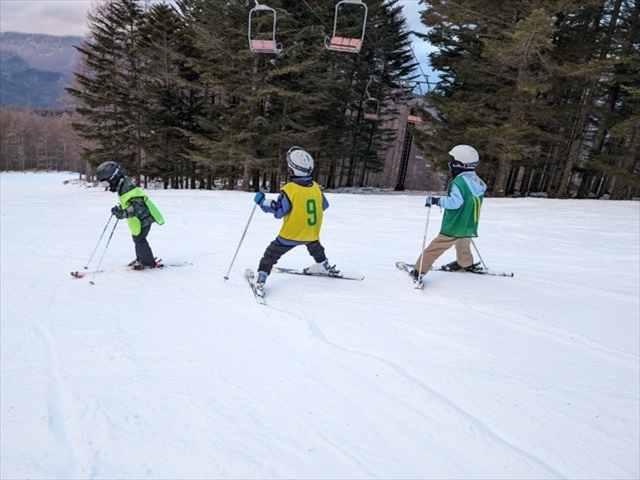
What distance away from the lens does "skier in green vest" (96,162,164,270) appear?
4.73 metres

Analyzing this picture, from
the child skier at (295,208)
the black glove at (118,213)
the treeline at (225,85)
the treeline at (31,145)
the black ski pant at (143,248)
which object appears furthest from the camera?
the treeline at (31,145)

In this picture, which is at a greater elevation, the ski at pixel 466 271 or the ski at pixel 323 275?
the ski at pixel 466 271

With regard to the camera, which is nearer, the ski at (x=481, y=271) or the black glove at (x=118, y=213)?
the black glove at (x=118, y=213)

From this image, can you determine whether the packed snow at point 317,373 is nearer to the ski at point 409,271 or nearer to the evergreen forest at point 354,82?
the ski at point 409,271

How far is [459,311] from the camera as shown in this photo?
3.89 meters

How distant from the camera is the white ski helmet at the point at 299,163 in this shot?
4.15 m

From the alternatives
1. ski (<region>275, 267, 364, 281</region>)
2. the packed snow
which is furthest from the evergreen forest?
the packed snow

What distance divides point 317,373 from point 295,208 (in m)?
2.09

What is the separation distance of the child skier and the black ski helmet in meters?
2.18

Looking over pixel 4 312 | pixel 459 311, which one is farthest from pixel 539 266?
pixel 4 312

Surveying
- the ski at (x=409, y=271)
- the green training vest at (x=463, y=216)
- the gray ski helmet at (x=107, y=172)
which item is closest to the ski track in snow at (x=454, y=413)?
the ski at (x=409, y=271)

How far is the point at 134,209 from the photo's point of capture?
15.9ft

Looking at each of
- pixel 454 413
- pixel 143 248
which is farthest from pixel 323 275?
pixel 454 413

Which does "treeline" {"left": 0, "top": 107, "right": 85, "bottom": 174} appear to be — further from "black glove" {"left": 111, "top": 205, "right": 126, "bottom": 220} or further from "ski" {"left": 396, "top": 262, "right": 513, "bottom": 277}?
"ski" {"left": 396, "top": 262, "right": 513, "bottom": 277}
